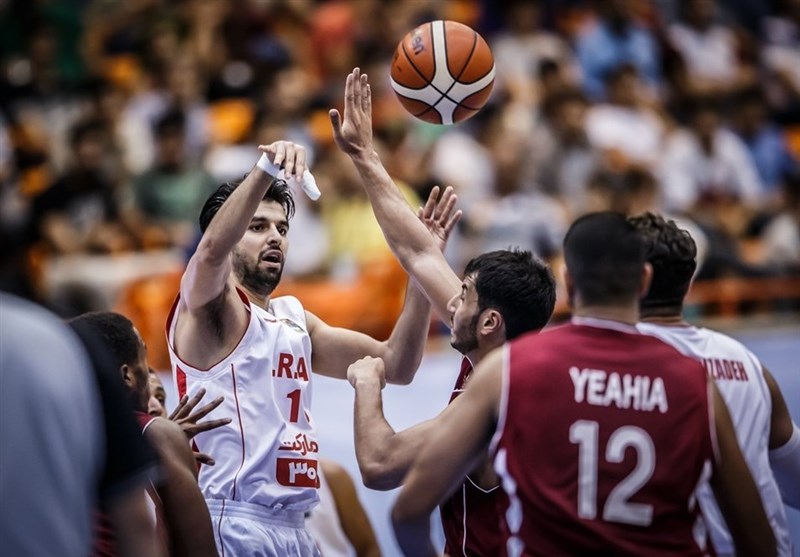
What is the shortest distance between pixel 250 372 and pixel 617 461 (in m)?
2.08

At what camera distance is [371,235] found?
12.2 meters

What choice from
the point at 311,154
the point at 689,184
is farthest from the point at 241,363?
the point at 689,184

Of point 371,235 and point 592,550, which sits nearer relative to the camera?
point 592,550

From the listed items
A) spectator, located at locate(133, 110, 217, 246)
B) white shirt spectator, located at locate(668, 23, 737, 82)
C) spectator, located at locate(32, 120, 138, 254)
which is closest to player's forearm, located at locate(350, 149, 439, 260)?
spectator, located at locate(32, 120, 138, 254)

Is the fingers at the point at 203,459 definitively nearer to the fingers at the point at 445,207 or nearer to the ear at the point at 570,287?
the fingers at the point at 445,207

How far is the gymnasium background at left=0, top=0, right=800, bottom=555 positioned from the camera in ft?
37.8

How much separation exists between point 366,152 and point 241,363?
3.94ft

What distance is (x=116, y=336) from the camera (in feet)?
17.0

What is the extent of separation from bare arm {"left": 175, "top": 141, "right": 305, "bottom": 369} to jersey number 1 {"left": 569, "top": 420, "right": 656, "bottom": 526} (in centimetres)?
181

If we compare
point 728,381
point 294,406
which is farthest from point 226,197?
point 728,381

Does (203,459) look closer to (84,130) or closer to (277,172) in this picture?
(277,172)

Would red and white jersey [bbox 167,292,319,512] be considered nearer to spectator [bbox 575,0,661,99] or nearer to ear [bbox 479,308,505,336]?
ear [bbox 479,308,505,336]

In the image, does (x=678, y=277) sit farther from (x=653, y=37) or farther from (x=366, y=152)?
(x=653, y=37)

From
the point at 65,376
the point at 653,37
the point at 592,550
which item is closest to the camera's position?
the point at 65,376
